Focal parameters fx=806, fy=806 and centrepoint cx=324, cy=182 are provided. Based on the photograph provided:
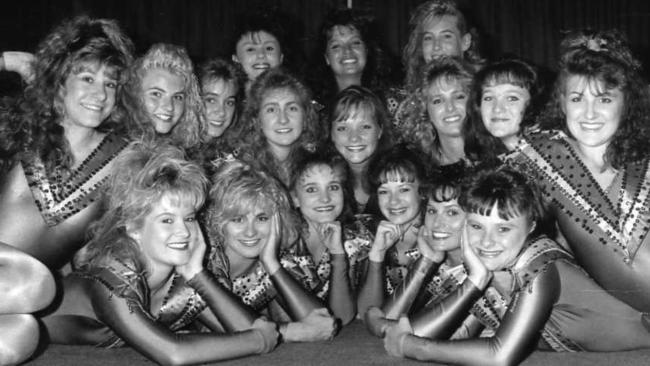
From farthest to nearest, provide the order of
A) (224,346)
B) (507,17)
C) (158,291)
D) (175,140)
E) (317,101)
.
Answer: (507,17) → (317,101) → (175,140) → (158,291) → (224,346)

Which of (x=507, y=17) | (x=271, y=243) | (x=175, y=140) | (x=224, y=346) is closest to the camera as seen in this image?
(x=224, y=346)

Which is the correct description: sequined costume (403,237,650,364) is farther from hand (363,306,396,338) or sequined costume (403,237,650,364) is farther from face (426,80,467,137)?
face (426,80,467,137)

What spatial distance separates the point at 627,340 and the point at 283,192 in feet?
5.46

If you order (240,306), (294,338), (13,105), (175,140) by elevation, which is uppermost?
(13,105)

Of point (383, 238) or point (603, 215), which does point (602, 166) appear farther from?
point (383, 238)

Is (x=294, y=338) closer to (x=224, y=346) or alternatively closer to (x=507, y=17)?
(x=224, y=346)

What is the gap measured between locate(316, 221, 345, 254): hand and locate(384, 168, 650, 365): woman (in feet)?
2.23

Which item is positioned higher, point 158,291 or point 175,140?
point 175,140

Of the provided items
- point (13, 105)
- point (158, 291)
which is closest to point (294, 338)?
point (158, 291)

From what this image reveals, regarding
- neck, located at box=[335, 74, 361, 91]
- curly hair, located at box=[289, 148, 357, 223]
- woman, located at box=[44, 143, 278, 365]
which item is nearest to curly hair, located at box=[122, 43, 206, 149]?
woman, located at box=[44, 143, 278, 365]

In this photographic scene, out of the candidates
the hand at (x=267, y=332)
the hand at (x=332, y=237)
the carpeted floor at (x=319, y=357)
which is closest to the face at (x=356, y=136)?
the hand at (x=332, y=237)

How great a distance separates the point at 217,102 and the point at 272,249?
1.15 meters

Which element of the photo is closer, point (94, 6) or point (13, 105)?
point (13, 105)

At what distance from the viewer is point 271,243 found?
12.0 feet
